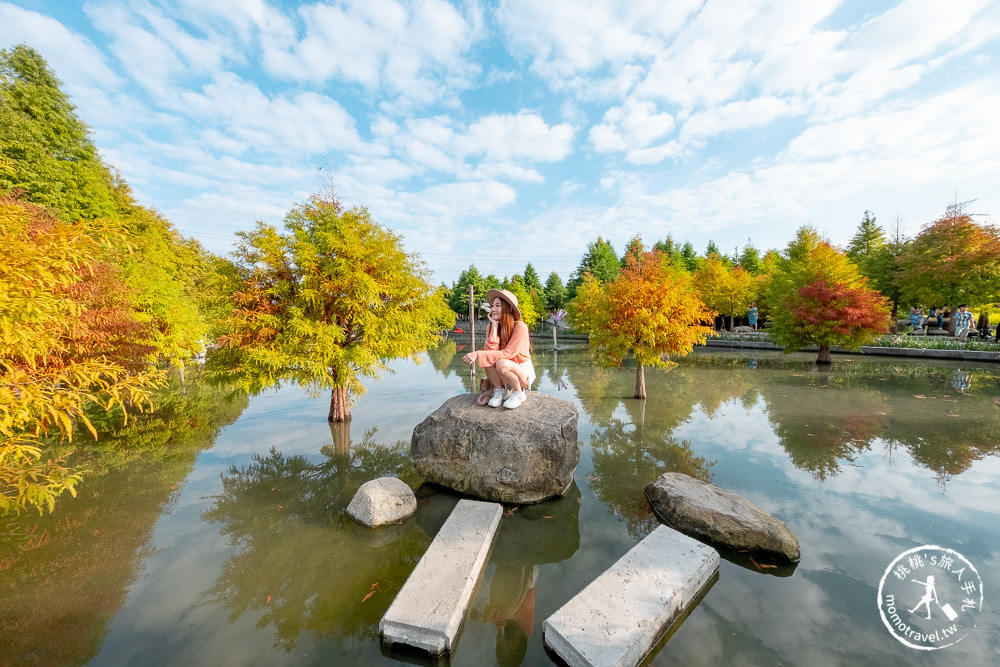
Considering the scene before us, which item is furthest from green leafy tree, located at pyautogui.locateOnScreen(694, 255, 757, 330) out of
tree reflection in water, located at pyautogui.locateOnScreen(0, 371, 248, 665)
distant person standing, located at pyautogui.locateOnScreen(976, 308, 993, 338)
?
tree reflection in water, located at pyautogui.locateOnScreen(0, 371, 248, 665)

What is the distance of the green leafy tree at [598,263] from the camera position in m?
43.4

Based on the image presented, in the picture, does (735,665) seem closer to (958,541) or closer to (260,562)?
(958,541)

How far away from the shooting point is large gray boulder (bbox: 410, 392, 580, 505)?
572cm

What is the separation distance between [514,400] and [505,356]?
2.62 ft

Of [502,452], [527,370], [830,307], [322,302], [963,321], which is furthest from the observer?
[963,321]

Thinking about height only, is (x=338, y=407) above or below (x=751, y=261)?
below

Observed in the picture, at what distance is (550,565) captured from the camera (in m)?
4.41

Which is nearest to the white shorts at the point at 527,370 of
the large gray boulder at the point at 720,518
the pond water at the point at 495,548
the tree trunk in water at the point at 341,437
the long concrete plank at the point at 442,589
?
the pond water at the point at 495,548

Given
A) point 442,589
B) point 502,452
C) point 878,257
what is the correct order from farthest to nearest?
point 878,257 → point 502,452 → point 442,589

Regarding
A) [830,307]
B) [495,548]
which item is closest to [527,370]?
[495,548]

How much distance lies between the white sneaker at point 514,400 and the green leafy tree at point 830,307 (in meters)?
17.7

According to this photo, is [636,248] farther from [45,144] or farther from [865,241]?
[865,241]

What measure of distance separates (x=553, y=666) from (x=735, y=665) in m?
1.52

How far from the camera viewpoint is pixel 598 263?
4431cm
